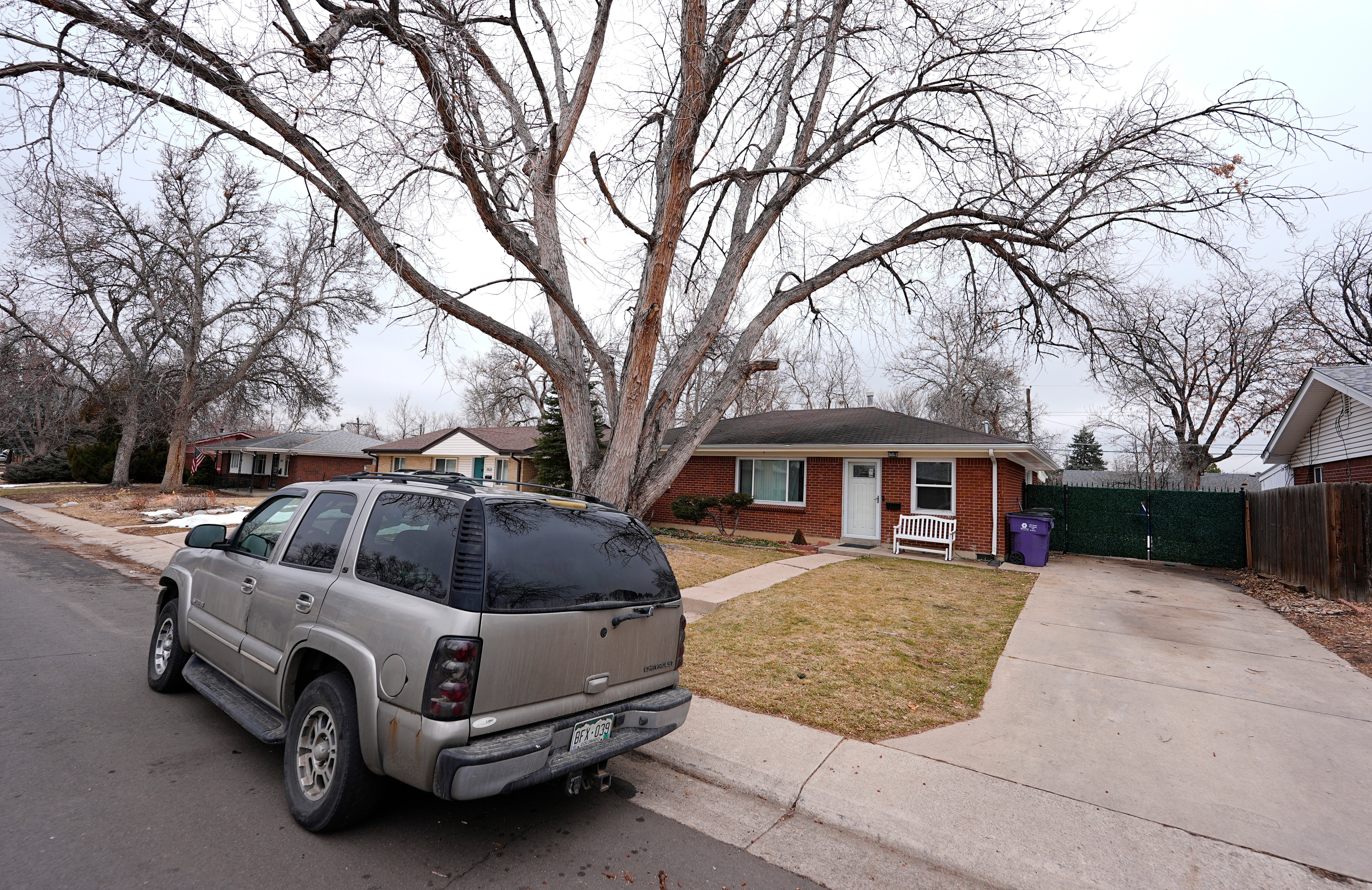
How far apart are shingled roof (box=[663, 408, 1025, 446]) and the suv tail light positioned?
11.6m

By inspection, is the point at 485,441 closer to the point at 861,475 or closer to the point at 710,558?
the point at 861,475

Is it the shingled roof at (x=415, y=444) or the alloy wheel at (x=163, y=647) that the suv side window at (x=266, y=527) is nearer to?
the alloy wheel at (x=163, y=647)

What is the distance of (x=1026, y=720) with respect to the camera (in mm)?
4777

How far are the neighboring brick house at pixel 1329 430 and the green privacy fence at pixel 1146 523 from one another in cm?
222

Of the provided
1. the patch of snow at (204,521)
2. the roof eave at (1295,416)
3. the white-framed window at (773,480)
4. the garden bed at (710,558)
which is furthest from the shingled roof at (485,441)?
the roof eave at (1295,416)

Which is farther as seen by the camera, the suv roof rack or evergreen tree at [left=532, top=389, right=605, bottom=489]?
evergreen tree at [left=532, top=389, right=605, bottom=489]

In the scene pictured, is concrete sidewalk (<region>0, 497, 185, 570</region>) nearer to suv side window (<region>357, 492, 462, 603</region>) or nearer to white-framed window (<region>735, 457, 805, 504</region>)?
suv side window (<region>357, 492, 462, 603</region>)

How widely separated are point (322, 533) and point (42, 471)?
49.8 m

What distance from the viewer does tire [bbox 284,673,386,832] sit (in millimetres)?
2867

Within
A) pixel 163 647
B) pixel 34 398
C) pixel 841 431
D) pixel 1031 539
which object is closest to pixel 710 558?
pixel 841 431

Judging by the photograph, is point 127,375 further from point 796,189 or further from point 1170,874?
point 1170,874

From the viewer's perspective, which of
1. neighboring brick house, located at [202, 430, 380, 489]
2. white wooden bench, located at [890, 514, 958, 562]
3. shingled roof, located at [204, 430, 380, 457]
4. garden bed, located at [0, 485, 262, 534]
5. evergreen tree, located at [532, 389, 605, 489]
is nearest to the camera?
white wooden bench, located at [890, 514, 958, 562]

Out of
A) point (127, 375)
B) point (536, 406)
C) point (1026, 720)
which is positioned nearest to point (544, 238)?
point (1026, 720)

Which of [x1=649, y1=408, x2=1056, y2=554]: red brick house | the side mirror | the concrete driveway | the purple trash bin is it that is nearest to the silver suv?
the side mirror
